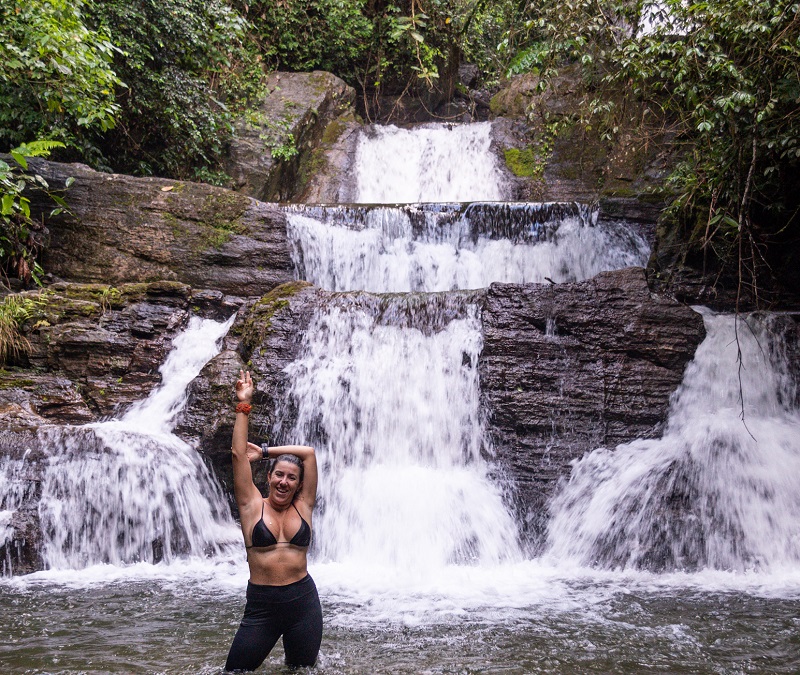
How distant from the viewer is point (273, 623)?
3684mm

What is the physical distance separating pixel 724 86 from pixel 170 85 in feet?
31.4

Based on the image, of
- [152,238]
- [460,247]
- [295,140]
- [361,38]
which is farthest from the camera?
[361,38]

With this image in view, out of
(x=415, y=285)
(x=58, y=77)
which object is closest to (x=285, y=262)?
(x=415, y=285)

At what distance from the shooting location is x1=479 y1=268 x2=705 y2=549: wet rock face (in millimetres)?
7551

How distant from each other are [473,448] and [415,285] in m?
3.49

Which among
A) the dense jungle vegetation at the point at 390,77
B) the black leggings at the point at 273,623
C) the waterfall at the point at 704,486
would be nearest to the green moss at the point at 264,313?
the dense jungle vegetation at the point at 390,77

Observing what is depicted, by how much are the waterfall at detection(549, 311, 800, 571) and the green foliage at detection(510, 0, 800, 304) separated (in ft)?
4.63

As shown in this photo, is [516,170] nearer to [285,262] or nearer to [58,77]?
[285,262]

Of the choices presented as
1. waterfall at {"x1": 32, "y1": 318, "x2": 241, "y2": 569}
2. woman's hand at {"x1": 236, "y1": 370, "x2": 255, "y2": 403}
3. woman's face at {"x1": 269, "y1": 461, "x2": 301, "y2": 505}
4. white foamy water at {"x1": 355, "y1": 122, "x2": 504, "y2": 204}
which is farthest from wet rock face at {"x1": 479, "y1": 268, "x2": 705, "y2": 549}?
white foamy water at {"x1": 355, "y1": 122, "x2": 504, "y2": 204}

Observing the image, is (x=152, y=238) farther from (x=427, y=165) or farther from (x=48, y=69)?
(x=427, y=165)

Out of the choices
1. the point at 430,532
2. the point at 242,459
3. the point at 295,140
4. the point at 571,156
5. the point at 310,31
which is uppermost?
the point at 310,31

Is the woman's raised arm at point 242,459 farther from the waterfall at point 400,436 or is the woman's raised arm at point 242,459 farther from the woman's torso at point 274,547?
the waterfall at point 400,436

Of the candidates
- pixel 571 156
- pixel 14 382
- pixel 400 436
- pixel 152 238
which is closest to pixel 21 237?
pixel 152 238

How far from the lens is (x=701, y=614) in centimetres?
514
